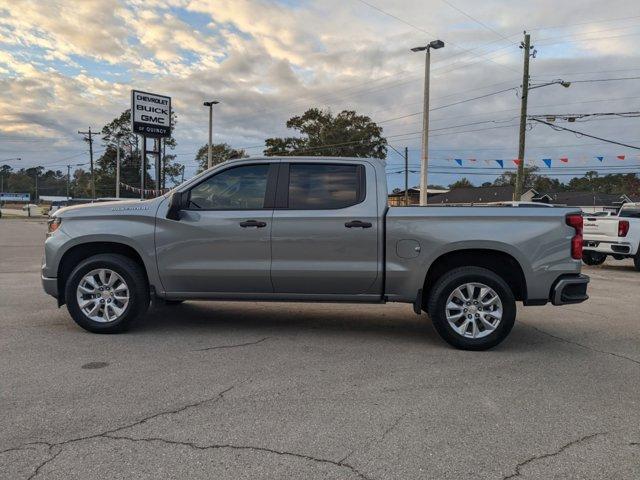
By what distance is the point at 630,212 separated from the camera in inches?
589

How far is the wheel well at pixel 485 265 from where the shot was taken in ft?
18.6

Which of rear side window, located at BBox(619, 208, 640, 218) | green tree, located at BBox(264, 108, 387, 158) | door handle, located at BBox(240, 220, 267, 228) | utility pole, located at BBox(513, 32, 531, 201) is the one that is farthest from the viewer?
green tree, located at BBox(264, 108, 387, 158)

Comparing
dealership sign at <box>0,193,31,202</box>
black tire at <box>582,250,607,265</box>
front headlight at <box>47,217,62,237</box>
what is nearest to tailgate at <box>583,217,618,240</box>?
black tire at <box>582,250,607,265</box>

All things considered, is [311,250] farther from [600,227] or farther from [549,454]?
[600,227]

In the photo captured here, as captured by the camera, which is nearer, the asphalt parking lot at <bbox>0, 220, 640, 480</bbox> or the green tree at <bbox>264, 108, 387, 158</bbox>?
the asphalt parking lot at <bbox>0, 220, 640, 480</bbox>

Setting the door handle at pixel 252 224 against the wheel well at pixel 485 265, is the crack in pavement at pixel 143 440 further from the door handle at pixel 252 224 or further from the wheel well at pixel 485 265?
the wheel well at pixel 485 265

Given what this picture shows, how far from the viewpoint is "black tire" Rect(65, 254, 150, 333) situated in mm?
5891

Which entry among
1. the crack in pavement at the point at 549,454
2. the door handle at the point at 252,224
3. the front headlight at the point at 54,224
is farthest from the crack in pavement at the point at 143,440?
the front headlight at the point at 54,224

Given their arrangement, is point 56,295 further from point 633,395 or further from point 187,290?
point 633,395

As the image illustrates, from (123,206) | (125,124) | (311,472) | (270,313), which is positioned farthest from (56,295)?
(125,124)

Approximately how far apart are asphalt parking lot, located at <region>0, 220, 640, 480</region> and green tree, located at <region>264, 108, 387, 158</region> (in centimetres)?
5009

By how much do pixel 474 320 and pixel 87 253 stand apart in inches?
170

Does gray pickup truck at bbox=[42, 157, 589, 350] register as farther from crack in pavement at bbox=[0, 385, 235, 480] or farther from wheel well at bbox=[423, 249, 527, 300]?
crack in pavement at bbox=[0, 385, 235, 480]

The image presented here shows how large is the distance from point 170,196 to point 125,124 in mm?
87621
